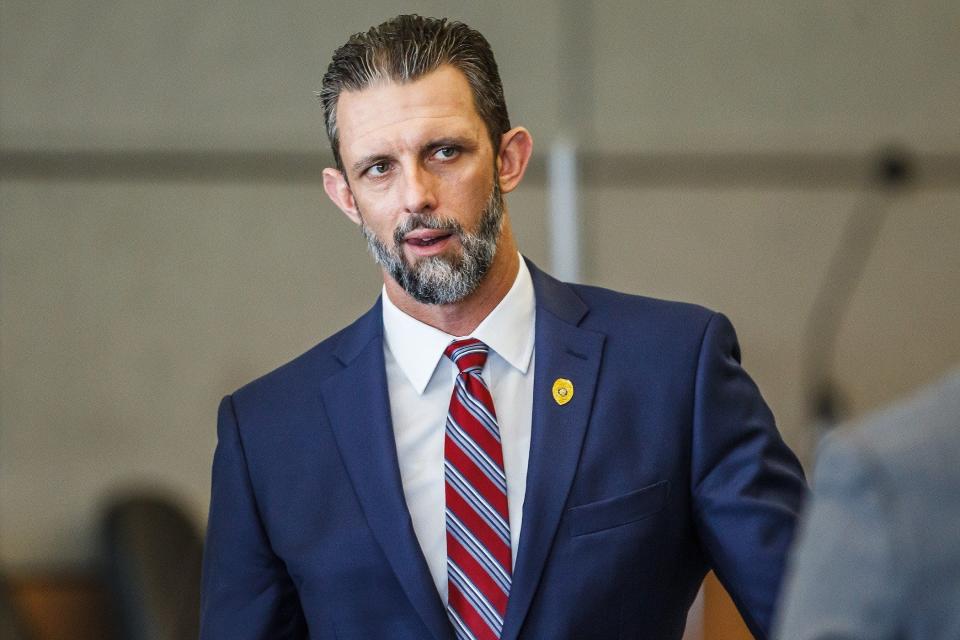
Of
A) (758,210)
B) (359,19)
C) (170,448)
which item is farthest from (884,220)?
(170,448)

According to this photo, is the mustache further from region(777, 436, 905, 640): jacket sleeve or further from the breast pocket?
region(777, 436, 905, 640): jacket sleeve

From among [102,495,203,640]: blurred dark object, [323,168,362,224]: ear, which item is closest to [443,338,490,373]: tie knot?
[323,168,362,224]: ear

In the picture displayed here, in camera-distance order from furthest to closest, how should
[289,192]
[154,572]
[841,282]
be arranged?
[841,282]
[289,192]
[154,572]

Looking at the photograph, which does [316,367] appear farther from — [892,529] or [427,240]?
[892,529]

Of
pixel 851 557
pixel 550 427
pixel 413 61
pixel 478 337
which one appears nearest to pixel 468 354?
pixel 478 337

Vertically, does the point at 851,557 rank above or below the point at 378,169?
below

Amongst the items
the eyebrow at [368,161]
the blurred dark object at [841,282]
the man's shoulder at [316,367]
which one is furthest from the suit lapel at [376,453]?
the blurred dark object at [841,282]

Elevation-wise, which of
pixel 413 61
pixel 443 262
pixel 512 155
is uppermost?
pixel 413 61

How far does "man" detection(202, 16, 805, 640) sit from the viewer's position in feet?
5.30

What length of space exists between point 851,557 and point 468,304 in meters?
0.99

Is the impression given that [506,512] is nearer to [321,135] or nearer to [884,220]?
[321,135]

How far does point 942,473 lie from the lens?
0.78m

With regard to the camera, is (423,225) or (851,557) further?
(423,225)

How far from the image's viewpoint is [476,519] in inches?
64.4
